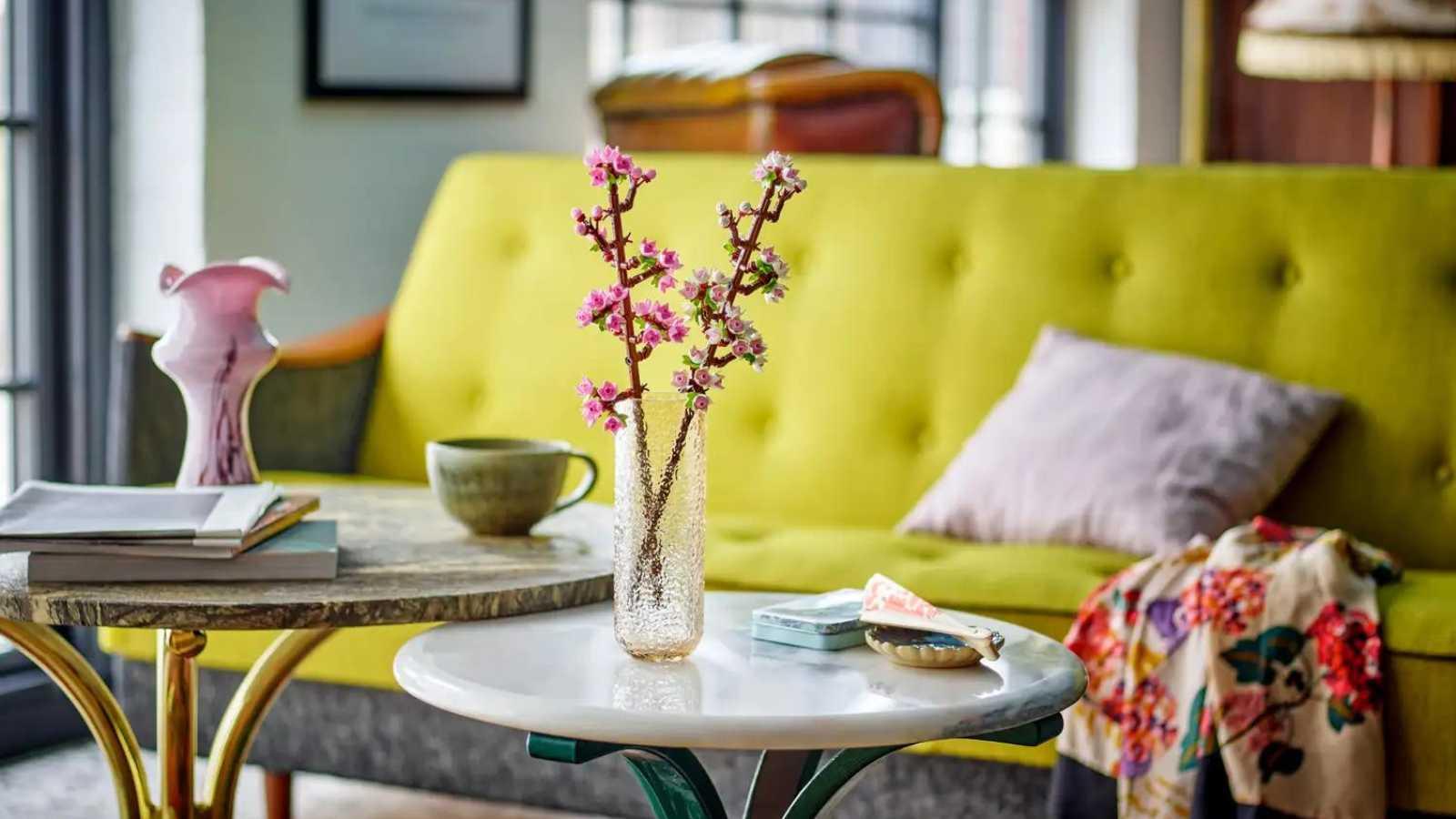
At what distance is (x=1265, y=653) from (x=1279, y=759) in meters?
0.10

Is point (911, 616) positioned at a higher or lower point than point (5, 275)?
lower

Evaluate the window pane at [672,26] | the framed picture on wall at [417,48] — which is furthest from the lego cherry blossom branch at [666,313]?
the window pane at [672,26]

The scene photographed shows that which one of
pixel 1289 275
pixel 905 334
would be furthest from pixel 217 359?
pixel 1289 275

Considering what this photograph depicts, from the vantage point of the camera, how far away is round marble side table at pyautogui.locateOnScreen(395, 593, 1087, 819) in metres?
1.23

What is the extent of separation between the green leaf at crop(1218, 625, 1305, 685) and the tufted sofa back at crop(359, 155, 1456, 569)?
22.7 inches

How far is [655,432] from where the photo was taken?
1382 millimetres

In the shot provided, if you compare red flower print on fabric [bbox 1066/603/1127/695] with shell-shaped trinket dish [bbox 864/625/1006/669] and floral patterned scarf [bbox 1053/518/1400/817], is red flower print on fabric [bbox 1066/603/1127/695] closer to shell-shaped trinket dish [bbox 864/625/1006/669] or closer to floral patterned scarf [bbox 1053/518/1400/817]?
floral patterned scarf [bbox 1053/518/1400/817]

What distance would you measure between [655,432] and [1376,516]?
141 centimetres

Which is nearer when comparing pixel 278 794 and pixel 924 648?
pixel 924 648

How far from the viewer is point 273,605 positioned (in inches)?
57.5

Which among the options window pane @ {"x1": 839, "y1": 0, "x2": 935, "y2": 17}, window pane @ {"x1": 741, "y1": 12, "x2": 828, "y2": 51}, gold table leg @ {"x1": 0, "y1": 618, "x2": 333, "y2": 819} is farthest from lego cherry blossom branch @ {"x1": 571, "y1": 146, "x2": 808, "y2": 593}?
window pane @ {"x1": 839, "y1": 0, "x2": 935, "y2": 17}

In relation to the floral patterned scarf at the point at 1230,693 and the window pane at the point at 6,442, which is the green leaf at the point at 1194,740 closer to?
the floral patterned scarf at the point at 1230,693

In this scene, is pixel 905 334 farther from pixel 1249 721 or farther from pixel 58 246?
pixel 58 246

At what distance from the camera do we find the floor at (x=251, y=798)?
8.93 ft
